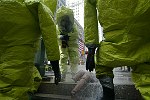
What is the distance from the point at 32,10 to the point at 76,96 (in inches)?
55.1

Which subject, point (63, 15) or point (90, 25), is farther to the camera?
point (63, 15)

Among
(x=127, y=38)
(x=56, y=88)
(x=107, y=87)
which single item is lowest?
(x=56, y=88)

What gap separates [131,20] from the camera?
2070mm

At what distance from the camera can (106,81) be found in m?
2.35

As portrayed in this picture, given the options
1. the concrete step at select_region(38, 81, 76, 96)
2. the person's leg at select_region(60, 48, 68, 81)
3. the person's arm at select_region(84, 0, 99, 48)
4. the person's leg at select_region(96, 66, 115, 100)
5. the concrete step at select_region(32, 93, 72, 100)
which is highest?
the person's arm at select_region(84, 0, 99, 48)

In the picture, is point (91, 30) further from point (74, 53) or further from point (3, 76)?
point (74, 53)

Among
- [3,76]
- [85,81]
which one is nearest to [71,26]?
[85,81]

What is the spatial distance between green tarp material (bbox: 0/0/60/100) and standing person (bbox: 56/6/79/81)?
5.39 feet

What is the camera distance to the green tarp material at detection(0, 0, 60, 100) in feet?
7.93

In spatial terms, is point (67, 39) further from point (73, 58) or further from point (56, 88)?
point (56, 88)

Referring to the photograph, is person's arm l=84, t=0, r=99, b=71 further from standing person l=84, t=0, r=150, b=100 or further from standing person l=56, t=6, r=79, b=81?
standing person l=56, t=6, r=79, b=81

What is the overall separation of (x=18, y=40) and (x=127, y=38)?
119cm

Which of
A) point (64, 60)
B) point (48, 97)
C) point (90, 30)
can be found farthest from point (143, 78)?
point (64, 60)

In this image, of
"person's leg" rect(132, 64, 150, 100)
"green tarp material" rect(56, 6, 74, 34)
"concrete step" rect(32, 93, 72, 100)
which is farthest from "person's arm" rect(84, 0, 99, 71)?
"green tarp material" rect(56, 6, 74, 34)
